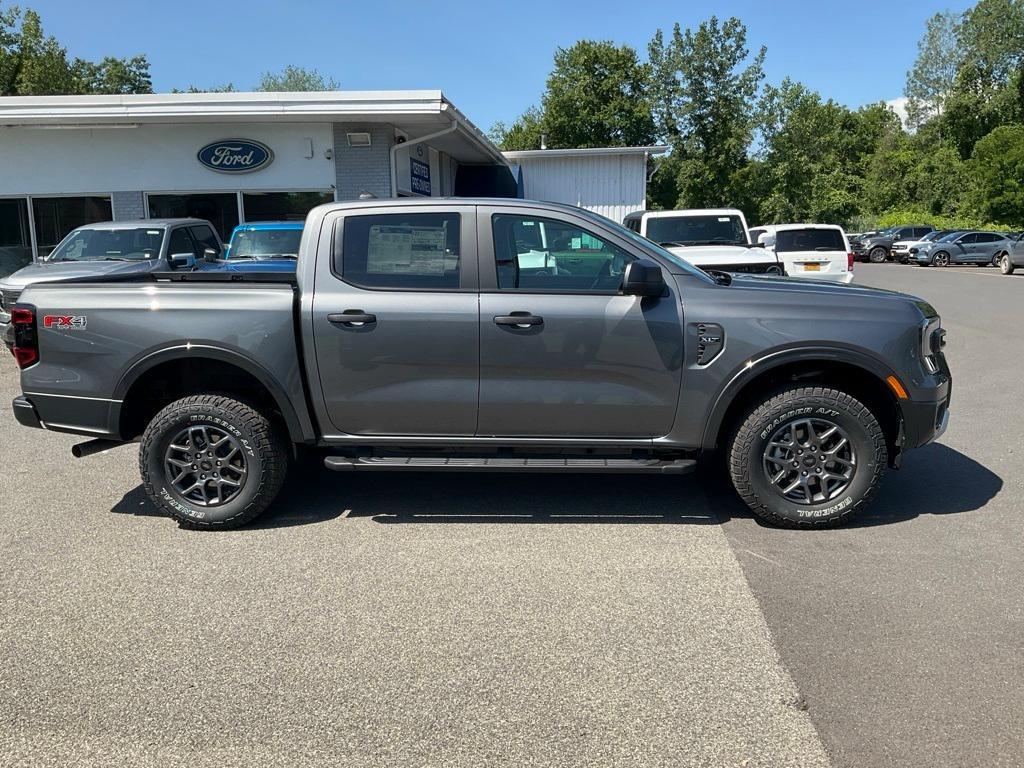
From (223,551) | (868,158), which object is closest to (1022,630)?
(223,551)

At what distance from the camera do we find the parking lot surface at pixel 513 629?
117 inches

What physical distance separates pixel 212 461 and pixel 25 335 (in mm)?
1366

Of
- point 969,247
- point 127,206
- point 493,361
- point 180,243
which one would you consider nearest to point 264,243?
point 180,243

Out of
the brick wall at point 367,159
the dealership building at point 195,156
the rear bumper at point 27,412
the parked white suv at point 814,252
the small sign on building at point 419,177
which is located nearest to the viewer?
the rear bumper at point 27,412

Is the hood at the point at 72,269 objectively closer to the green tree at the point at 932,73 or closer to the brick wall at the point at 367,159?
the brick wall at the point at 367,159

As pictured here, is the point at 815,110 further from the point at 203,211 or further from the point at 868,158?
the point at 203,211

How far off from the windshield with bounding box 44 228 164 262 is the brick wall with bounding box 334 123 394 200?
4.17 metres

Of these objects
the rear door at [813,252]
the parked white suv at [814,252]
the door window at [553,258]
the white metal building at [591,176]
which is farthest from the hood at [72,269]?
the white metal building at [591,176]

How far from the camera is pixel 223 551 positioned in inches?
188

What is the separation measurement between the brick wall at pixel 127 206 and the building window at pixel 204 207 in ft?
0.72

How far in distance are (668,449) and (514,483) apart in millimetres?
1332

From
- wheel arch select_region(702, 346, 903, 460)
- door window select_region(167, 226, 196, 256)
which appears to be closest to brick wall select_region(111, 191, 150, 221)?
door window select_region(167, 226, 196, 256)

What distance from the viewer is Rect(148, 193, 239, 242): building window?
636 inches

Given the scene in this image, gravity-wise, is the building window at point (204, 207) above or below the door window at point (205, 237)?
above
